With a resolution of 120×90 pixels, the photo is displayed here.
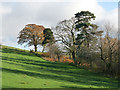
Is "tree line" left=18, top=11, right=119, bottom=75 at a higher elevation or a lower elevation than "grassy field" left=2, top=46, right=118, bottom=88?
higher

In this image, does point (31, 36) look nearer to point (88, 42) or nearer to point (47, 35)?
point (47, 35)

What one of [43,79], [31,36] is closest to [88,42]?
[43,79]

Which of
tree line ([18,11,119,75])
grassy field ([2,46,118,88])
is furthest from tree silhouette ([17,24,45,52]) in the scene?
grassy field ([2,46,118,88])

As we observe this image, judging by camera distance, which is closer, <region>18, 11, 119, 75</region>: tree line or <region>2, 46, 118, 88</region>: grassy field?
<region>2, 46, 118, 88</region>: grassy field

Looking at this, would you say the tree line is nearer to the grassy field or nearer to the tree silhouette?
the grassy field

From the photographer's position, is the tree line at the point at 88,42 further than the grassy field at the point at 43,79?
Yes

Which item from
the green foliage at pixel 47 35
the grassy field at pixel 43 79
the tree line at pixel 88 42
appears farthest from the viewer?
the green foliage at pixel 47 35

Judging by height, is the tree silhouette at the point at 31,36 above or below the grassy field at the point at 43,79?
above

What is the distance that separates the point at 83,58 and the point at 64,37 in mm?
8483

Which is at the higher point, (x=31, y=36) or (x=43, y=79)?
(x=31, y=36)

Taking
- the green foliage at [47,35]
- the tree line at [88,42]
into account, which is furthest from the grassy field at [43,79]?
the green foliage at [47,35]

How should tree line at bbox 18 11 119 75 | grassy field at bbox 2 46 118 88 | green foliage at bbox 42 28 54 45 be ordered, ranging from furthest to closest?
A: green foliage at bbox 42 28 54 45 → tree line at bbox 18 11 119 75 → grassy field at bbox 2 46 118 88

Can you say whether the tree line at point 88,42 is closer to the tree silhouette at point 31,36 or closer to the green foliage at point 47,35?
the green foliage at point 47,35

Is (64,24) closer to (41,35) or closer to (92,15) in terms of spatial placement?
(92,15)
